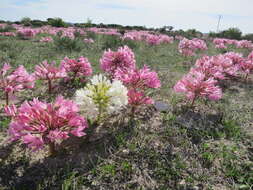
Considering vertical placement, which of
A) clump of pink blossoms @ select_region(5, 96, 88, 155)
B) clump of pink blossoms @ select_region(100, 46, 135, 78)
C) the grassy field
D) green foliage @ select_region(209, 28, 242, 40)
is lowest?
the grassy field

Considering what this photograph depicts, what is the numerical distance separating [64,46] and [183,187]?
7.22 meters

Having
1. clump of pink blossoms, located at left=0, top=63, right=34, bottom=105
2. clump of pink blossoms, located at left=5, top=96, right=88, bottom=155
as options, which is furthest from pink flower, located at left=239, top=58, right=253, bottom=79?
clump of pink blossoms, located at left=0, top=63, right=34, bottom=105

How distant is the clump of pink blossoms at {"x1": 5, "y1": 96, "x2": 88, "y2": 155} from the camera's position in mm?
1653

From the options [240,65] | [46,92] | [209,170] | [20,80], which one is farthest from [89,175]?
[240,65]

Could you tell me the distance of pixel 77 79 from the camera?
156 inches

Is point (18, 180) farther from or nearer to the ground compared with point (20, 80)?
nearer to the ground

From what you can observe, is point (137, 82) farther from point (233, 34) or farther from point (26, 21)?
point (26, 21)

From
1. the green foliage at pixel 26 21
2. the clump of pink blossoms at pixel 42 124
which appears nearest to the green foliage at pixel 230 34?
the green foliage at pixel 26 21

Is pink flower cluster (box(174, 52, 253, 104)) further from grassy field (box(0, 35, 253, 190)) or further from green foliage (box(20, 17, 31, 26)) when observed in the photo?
green foliage (box(20, 17, 31, 26))

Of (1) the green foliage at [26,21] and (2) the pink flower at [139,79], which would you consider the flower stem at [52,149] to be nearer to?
(2) the pink flower at [139,79]

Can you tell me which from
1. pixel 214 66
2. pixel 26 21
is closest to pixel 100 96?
pixel 214 66

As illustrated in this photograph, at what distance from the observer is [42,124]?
1680mm

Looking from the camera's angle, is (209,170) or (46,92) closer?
(209,170)

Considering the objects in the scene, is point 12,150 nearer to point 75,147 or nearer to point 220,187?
point 75,147
